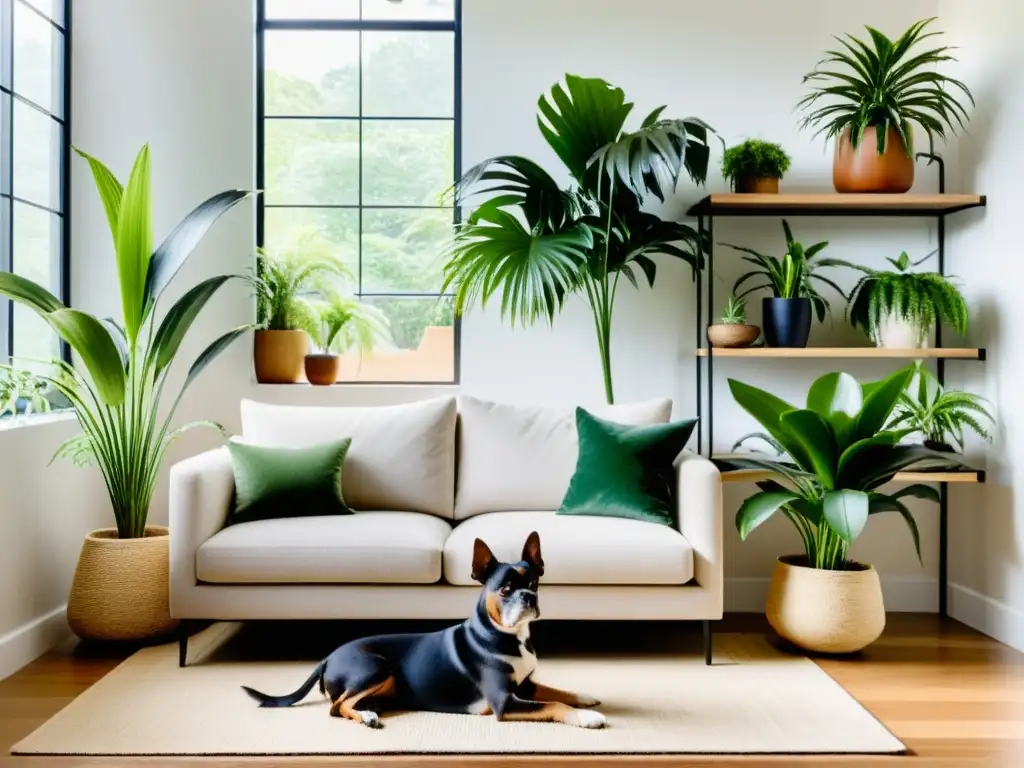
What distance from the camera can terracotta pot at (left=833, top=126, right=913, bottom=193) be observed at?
12.3 ft

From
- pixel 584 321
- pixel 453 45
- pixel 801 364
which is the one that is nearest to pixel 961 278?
pixel 801 364

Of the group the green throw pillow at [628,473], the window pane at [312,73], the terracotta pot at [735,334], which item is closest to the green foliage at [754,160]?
the terracotta pot at [735,334]

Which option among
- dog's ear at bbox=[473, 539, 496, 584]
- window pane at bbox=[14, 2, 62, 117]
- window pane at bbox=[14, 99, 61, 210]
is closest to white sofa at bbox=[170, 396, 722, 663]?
dog's ear at bbox=[473, 539, 496, 584]

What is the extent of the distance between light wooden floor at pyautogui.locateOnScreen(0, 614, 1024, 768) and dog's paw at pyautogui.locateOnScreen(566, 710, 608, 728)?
0.17m

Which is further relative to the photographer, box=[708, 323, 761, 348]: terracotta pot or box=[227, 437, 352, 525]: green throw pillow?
box=[708, 323, 761, 348]: terracotta pot

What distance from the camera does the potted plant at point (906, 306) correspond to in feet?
12.1

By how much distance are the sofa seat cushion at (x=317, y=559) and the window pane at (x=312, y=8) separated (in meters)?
2.40

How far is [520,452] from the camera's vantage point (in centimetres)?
367

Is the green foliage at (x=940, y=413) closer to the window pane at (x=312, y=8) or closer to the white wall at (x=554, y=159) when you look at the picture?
the white wall at (x=554, y=159)

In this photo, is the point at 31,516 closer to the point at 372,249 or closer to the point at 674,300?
the point at 372,249

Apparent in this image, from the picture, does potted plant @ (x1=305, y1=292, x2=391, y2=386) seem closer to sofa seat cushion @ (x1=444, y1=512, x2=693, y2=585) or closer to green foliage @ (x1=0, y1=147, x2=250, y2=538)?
green foliage @ (x1=0, y1=147, x2=250, y2=538)

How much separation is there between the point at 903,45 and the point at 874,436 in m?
1.51

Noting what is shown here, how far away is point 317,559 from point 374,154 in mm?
2003

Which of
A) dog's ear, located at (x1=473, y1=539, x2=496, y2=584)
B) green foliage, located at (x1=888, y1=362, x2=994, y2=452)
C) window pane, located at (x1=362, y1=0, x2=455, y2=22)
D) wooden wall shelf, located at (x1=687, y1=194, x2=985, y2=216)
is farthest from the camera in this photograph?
window pane, located at (x1=362, y1=0, x2=455, y2=22)
